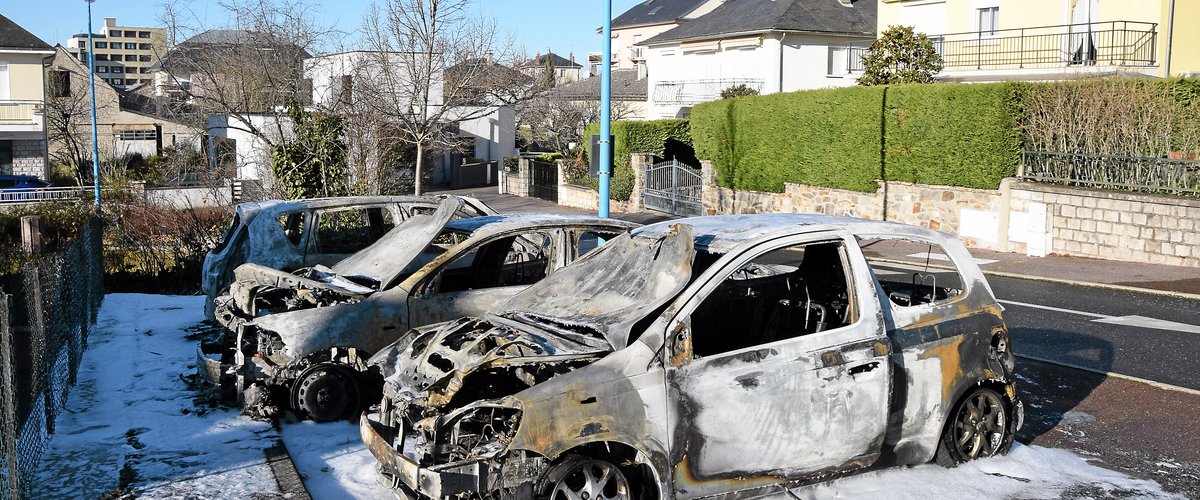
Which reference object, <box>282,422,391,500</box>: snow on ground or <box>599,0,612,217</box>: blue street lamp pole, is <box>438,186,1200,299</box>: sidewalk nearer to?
<box>599,0,612,217</box>: blue street lamp pole

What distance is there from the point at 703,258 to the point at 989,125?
1664cm

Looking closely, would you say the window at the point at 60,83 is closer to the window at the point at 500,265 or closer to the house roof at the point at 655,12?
the house roof at the point at 655,12

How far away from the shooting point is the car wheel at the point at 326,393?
7.50m

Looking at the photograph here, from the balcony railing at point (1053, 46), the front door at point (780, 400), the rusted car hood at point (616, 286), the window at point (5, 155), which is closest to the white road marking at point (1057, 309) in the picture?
the front door at point (780, 400)

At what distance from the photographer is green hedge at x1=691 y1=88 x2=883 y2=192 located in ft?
78.5

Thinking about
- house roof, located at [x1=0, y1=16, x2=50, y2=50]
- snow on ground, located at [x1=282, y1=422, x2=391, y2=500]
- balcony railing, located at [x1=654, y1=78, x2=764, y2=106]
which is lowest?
snow on ground, located at [x1=282, y1=422, x2=391, y2=500]

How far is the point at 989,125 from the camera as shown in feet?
69.0

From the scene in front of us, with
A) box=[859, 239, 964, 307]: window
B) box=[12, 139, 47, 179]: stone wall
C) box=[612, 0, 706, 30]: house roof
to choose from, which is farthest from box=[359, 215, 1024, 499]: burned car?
box=[612, 0, 706, 30]: house roof

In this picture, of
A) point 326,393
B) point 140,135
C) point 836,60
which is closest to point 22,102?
point 140,135

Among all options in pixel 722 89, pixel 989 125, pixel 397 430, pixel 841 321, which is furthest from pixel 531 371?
pixel 722 89

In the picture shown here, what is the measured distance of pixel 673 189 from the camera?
30094 millimetres

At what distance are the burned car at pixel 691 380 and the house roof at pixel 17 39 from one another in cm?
4812

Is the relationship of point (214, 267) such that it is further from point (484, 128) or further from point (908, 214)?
point (484, 128)

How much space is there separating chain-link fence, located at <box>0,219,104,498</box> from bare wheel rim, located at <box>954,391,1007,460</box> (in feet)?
17.1
